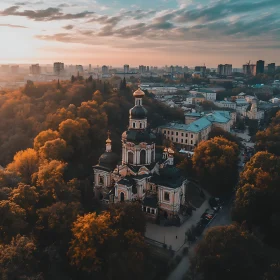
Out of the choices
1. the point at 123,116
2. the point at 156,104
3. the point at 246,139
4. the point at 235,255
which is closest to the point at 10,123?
the point at 123,116

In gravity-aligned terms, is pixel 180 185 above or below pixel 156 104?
below

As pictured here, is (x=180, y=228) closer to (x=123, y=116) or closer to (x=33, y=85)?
(x=123, y=116)

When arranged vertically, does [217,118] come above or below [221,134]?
above

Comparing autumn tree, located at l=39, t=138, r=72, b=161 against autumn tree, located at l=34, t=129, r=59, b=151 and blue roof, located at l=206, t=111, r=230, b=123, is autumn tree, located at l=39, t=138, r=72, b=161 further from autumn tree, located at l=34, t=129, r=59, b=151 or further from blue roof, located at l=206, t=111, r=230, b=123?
blue roof, located at l=206, t=111, r=230, b=123

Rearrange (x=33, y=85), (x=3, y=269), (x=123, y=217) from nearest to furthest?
(x=3, y=269)
(x=123, y=217)
(x=33, y=85)

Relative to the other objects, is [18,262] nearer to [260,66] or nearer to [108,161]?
[108,161]

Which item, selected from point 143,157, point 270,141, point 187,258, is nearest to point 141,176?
point 143,157

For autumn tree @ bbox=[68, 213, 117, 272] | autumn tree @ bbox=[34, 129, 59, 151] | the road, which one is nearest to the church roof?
the road
